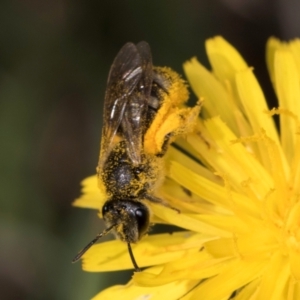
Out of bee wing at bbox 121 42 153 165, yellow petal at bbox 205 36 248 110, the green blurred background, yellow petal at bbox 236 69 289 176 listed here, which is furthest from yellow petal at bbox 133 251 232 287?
the green blurred background

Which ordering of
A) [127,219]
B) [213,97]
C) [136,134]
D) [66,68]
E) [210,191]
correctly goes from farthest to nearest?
1. [66,68]
2. [213,97]
3. [210,191]
4. [136,134]
5. [127,219]

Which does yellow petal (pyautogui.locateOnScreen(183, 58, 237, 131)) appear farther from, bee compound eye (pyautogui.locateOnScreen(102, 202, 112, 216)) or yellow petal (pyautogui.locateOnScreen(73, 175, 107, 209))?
bee compound eye (pyautogui.locateOnScreen(102, 202, 112, 216))

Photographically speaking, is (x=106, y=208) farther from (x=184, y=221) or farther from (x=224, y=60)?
(x=224, y=60)

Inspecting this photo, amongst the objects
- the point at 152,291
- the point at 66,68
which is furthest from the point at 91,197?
the point at 66,68

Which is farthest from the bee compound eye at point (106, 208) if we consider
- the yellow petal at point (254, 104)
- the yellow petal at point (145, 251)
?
the yellow petal at point (254, 104)

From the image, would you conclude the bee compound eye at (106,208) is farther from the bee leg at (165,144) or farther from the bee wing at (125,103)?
the bee leg at (165,144)

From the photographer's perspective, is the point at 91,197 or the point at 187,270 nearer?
the point at 187,270

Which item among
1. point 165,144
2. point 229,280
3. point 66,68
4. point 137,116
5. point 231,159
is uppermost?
point 66,68

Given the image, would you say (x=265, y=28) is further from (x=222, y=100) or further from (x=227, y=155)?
(x=227, y=155)
